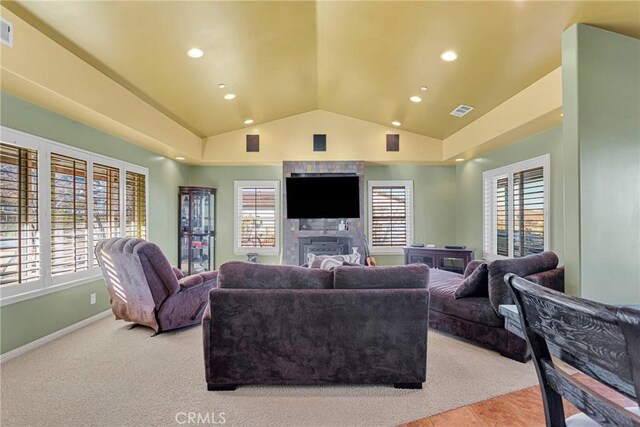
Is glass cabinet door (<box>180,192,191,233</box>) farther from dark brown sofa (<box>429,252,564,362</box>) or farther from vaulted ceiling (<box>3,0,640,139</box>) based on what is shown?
dark brown sofa (<box>429,252,564,362</box>)

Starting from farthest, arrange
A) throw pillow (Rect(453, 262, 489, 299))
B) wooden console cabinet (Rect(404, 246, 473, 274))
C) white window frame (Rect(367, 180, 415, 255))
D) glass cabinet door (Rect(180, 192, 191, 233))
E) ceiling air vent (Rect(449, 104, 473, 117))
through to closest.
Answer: white window frame (Rect(367, 180, 415, 255)), glass cabinet door (Rect(180, 192, 191, 233)), wooden console cabinet (Rect(404, 246, 473, 274)), ceiling air vent (Rect(449, 104, 473, 117)), throw pillow (Rect(453, 262, 489, 299))

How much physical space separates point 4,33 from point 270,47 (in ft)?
7.50

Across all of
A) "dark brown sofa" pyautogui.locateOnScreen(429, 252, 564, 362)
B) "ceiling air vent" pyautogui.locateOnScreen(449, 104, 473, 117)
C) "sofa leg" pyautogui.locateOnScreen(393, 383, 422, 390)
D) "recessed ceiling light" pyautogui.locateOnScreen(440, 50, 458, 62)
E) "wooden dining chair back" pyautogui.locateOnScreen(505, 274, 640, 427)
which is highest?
"recessed ceiling light" pyautogui.locateOnScreen(440, 50, 458, 62)

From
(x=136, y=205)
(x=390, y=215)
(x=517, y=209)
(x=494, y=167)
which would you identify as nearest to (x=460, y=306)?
(x=517, y=209)

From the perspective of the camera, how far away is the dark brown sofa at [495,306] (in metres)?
2.92

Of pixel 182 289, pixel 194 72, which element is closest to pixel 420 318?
pixel 182 289

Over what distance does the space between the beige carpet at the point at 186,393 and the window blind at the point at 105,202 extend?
1551mm

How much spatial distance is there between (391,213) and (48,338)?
5.74m

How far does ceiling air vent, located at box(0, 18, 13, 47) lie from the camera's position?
2438 mm

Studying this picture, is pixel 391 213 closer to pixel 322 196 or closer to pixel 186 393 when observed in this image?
pixel 322 196

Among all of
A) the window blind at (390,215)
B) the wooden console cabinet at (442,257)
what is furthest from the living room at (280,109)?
the window blind at (390,215)

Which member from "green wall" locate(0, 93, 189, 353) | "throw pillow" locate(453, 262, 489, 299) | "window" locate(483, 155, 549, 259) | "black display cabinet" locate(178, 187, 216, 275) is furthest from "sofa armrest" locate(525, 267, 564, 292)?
"black display cabinet" locate(178, 187, 216, 275)

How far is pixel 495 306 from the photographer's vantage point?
2990mm

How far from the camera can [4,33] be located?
246 centimetres
